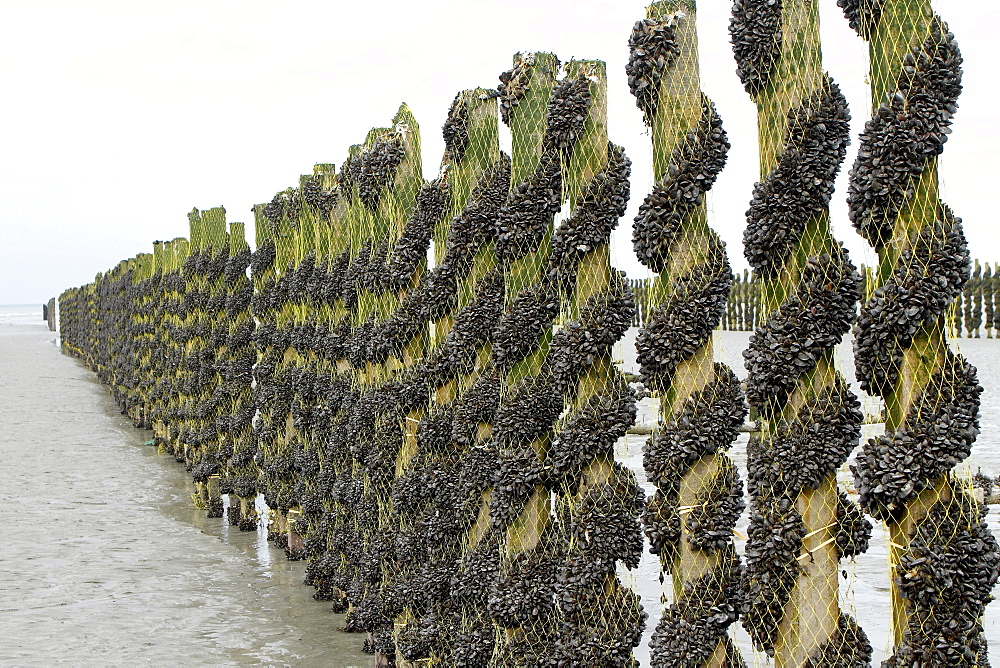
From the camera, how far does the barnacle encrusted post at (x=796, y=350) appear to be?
9.85 ft

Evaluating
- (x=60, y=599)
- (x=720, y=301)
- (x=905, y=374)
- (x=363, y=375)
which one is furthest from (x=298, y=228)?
(x=905, y=374)

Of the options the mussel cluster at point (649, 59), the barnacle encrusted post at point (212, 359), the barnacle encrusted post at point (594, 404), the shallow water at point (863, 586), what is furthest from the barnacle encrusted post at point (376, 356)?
the barnacle encrusted post at point (212, 359)

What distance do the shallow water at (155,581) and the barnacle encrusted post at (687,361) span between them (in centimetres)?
24

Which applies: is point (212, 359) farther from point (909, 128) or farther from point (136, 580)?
point (909, 128)

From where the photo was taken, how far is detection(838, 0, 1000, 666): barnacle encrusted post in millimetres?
2783

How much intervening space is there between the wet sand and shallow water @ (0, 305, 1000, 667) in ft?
0.04

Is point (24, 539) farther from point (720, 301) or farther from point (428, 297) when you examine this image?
point (720, 301)

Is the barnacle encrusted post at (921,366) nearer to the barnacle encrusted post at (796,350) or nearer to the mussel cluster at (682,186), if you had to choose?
the barnacle encrusted post at (796,350)

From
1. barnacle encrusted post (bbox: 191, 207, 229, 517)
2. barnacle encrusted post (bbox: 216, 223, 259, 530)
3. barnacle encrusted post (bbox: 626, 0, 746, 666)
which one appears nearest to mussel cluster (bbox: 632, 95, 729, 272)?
barnacle encrusted post (bbox: 626, 0, 746, 666)

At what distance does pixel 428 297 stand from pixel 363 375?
3.89 ft

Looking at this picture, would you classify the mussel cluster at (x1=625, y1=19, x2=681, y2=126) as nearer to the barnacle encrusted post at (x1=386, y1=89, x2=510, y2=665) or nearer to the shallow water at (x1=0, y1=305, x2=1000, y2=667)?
the shallow water at (x1=0, y1=305, x2=1000, y2=667)

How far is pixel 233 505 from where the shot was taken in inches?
376

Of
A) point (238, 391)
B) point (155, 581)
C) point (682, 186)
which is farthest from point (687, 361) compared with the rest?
point (238, 391)

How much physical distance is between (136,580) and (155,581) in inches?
5.0
